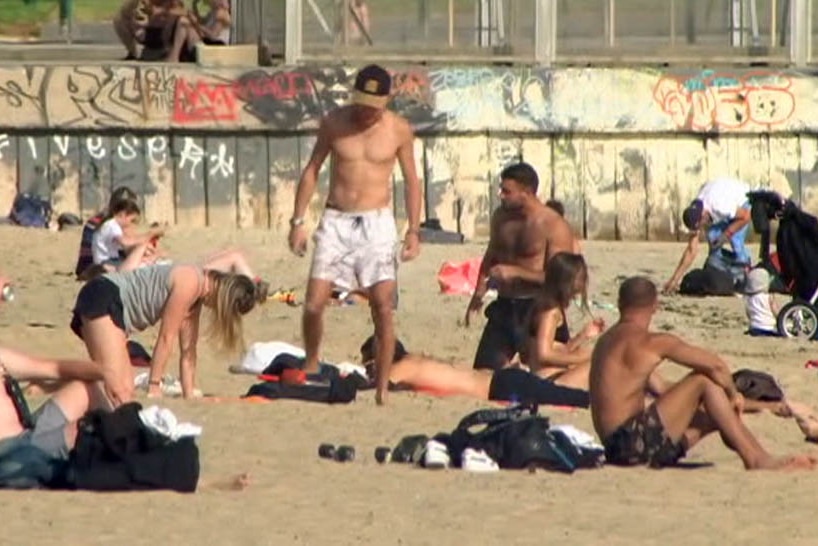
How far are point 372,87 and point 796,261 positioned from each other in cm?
497

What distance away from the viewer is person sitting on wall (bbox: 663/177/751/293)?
18984 millimetres

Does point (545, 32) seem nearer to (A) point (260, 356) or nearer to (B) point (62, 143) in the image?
(B) point (62, 143)

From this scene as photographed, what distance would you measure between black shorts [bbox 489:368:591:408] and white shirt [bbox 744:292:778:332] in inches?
158

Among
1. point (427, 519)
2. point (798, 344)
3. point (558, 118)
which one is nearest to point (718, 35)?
point (558, 118)

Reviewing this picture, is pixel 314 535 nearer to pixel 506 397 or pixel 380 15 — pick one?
pixel 506 397

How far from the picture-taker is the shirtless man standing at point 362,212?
13172 mm

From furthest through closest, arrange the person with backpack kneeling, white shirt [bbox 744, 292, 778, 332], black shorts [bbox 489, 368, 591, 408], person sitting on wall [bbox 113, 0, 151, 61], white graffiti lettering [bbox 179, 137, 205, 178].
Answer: person sitting on wall [bbox 113, 0, 151, 61] → white graffiti lettering [bbox 179, 137, 205, 178] → white shirt [bbox 744, 292, 778, 332] → the person with backpack kneeling → black shorts [bbox 489, 368, 591, 408]

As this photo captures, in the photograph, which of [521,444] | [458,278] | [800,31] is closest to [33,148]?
[458,278]

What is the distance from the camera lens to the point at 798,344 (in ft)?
55.2

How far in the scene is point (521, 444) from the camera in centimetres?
1098

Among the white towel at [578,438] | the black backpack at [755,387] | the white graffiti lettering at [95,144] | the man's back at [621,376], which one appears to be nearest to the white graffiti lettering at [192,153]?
the white graffiti lettering at [95,144]

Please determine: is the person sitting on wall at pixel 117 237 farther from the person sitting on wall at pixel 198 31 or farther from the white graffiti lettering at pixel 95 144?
the person sitting on wall at pixel 198 31

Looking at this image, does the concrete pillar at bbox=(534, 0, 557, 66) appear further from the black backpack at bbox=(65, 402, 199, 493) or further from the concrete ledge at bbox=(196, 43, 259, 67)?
the black backpack at bbox=(65, 402, 199, 493)

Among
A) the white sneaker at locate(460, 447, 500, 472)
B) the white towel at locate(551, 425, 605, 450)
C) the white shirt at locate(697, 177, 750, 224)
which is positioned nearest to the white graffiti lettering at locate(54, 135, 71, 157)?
the white shirt at locate(697, 177, 750, 224)
